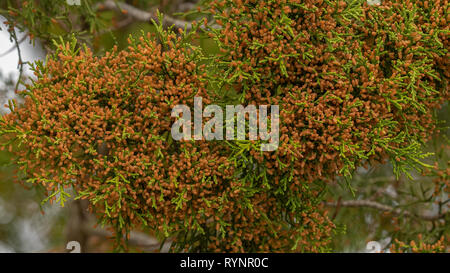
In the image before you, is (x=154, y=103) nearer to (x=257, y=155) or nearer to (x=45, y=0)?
(x=257, y=155)

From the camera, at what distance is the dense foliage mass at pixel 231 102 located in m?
1.35

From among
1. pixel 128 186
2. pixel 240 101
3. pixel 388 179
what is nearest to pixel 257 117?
pixel 240 101

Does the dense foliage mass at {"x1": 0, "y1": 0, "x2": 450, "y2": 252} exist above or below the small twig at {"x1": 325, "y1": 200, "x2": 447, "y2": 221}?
Answer: above

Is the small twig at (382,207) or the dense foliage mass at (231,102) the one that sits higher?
Result: the dense foliage mass at (231,102)

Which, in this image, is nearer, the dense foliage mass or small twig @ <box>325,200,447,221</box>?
the dense foliage mass

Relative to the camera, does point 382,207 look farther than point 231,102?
Yes

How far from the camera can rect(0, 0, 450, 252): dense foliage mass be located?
1351mm

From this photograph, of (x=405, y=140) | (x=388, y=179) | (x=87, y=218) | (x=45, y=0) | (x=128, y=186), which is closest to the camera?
(x=128, y=186)

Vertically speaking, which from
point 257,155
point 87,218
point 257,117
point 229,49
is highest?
point 229,49

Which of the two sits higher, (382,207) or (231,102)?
(231,102)

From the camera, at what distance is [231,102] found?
1.50 meters

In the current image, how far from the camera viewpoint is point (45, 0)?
2.00m

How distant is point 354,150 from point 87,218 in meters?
2.32

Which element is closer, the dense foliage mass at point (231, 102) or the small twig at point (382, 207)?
the dense foliage mass at point (231, 102)
